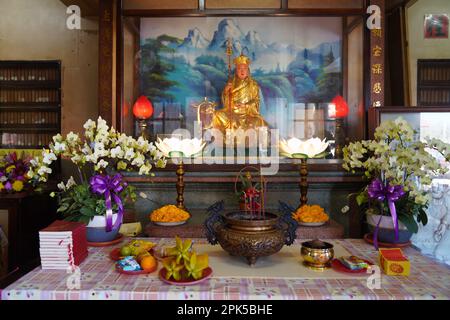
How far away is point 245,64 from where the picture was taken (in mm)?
3717

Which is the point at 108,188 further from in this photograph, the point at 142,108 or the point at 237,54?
the point at 237,54

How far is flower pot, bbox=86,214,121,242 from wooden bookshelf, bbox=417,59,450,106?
12.4 ft

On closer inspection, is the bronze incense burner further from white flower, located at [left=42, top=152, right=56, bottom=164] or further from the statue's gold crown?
the statue's gold crown

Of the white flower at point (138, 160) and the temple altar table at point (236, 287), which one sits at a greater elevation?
the white flower at point (138, 160)

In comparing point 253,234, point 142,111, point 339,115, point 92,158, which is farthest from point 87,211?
point 339,115

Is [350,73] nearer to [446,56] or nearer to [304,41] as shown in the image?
[304,41]

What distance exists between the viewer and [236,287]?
116cm

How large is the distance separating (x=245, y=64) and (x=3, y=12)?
2.89 m

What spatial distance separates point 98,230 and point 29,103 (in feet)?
10.6

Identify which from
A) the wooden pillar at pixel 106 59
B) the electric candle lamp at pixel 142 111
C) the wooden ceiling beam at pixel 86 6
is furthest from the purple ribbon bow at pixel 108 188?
the wooden ceiling beam at pixel 86 6

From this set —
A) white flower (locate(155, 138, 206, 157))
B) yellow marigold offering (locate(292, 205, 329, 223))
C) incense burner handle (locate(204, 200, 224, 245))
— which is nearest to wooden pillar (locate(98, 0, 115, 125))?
white flower (locate(155, 138, 206, 157))

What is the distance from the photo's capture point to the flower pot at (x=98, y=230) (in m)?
1.61

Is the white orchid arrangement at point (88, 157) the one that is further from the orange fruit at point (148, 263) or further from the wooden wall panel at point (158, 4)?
the wooden wall panel at point (158, 4)

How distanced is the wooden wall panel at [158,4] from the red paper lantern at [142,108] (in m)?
0.80
